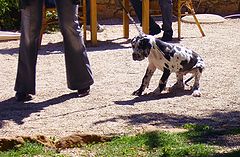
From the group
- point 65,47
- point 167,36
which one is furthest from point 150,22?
point 65,47

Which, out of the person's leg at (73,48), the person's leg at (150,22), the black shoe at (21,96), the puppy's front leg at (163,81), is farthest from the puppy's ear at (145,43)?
the person's leg at (150,22)

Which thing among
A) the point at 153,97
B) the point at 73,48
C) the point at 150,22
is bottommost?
the point at 153,97

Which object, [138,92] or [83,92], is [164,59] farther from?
[83,92]

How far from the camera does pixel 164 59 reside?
705cm

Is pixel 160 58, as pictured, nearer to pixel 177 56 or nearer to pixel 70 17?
pixel 177 56

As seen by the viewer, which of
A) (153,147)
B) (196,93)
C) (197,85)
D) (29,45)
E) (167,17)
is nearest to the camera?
(153,147)

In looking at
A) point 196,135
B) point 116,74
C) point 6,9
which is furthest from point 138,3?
point 196,135

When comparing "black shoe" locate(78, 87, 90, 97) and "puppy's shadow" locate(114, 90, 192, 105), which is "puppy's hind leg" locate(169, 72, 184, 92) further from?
"black shoe" locate(78, 87, 90, 97)

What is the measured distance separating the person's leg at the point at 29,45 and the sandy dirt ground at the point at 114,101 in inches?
7.0

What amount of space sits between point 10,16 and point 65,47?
5113mm

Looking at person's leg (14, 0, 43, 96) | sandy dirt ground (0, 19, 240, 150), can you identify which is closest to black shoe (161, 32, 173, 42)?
sandy dirt ground (0, 19, 240, 150)

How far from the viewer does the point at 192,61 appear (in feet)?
23.6

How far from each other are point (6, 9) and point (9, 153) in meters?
6.87

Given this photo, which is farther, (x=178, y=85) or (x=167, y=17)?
(x=167, y=17)
